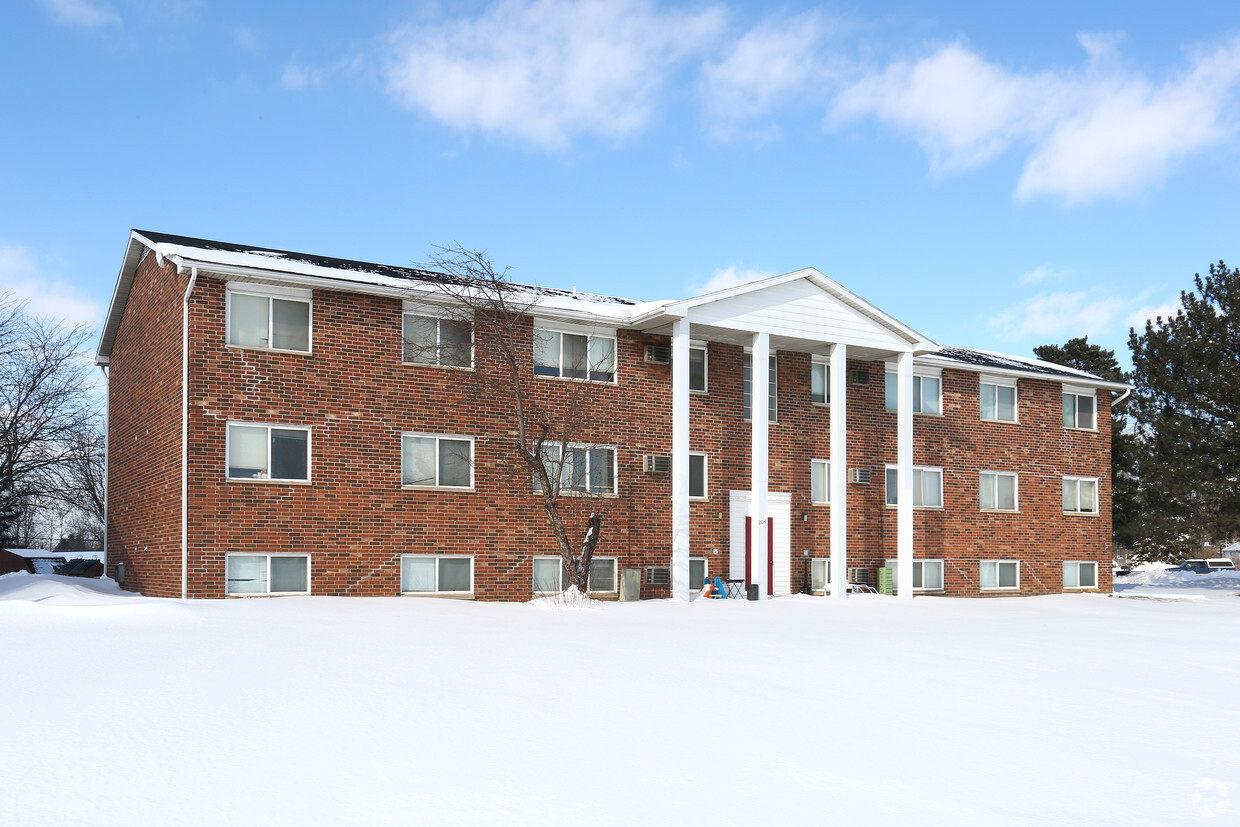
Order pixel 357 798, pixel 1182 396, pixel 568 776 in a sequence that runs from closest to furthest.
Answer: pixel 357 798
pixel 568 776
pixel 1182 396

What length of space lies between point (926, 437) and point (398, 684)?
2192 cm

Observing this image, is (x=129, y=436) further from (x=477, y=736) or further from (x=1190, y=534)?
(x=1190, y=534)

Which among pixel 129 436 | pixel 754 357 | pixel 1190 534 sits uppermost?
pixel 754 357

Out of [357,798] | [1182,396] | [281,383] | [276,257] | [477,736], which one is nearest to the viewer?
[357,798]

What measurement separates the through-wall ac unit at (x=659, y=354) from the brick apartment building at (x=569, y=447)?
2.1 inches

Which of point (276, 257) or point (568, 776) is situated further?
point (276, 257)

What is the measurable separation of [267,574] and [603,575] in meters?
7.33

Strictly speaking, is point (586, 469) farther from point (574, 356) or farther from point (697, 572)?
point (697, 572)

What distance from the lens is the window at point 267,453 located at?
66.7 feet

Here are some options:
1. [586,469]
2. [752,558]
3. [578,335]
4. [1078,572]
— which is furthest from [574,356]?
[1078,572]

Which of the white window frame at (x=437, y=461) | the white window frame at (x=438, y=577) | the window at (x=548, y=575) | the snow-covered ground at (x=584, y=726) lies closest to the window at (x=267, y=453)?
the white window frame at (x=437, y=461)

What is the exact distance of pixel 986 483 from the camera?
3055cm

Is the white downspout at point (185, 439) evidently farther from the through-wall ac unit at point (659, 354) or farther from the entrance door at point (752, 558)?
the entrance door at point (752, 558)

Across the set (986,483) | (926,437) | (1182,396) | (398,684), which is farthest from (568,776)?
(1182,396)
